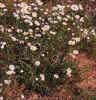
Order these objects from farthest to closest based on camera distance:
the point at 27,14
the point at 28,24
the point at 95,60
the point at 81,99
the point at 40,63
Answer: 1. the point at 27,14
2. the point at 28,24
3. the point at 95,60
4. the point at 40,63
5. the point at 81,99

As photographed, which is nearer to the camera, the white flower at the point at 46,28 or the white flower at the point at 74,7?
the white flower at the point at 46,28

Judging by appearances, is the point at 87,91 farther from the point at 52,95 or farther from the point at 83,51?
the point at 83,51

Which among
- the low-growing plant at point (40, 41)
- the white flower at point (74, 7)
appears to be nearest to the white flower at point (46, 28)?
the low-growing plant at point (40, 41)

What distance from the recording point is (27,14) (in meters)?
4.65

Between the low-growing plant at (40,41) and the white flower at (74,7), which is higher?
the white flower at (74,7)

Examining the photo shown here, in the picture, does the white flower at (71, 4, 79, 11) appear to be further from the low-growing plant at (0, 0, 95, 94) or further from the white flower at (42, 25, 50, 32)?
the white flower at (42, 25, 50, 32)

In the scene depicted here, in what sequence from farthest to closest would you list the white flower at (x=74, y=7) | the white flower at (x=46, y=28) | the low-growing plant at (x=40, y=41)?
the white flower at (x=74, y=7) < the white flower at (x=46, y=28) < the low-growing plant at (x=40, y=41)

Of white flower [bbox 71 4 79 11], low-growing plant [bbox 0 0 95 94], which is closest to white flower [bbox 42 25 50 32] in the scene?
low-growing plant [bbox 0 0 95 94]

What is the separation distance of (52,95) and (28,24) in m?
1.61

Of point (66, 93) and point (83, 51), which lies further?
point (83, 51)

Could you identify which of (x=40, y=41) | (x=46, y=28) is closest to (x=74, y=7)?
(x=46, y=28)

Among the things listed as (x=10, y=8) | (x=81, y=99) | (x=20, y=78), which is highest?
(x=10, y=8)

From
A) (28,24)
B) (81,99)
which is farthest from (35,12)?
(81,99)

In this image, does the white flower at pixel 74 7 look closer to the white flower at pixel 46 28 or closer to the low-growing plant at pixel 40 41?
the low-growing plant at pixel 40 41
